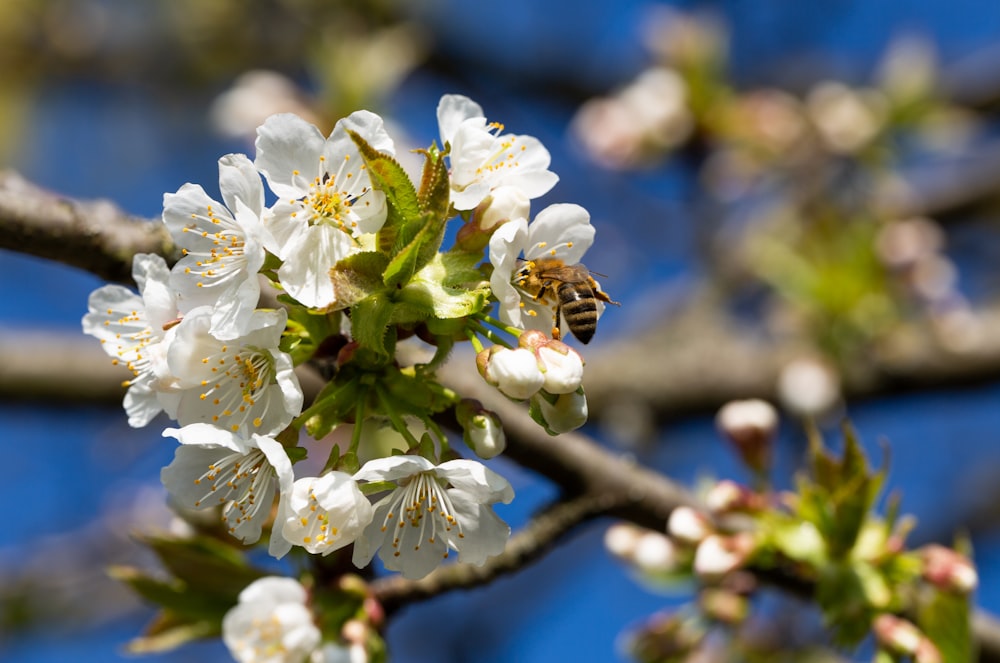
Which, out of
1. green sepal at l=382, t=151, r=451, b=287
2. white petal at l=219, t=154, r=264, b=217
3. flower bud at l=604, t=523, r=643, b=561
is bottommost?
flower bud at l=604, t=523, r=643, b=561

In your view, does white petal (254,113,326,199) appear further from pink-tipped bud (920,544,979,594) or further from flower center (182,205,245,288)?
pink-tipped bud (920,544,979,594)

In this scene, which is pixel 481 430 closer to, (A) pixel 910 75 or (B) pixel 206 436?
(B) pixel 206 436

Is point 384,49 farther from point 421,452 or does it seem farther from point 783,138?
point 421,452

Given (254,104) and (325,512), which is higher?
(254,104)

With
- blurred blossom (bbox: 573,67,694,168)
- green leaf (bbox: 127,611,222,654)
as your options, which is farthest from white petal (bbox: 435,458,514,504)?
blurred blossom (bbox: 573,67,694,168)

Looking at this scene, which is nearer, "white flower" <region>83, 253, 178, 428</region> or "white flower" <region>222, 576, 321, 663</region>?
"white flower" <region>83, 253, 178, 428</region>

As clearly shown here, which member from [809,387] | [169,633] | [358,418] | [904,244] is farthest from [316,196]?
[904,244]

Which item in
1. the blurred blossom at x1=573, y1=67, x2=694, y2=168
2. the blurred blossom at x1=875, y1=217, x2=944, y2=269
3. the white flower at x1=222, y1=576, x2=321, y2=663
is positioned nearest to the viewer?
the white flower at x1=222, y1=576, x2=321, y2=663
